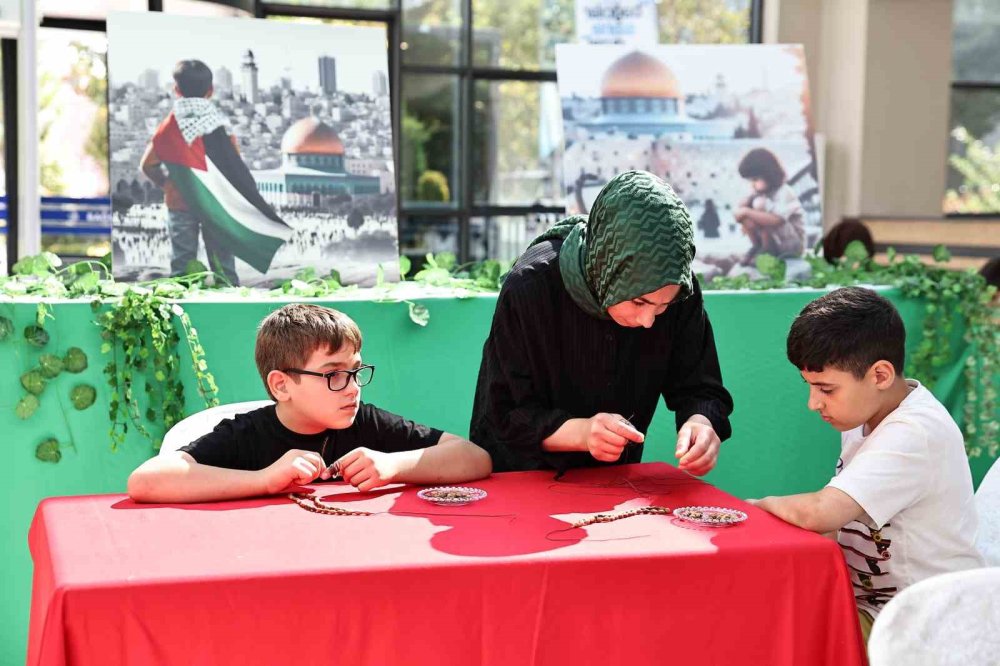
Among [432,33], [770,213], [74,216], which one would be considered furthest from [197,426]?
[432,33]

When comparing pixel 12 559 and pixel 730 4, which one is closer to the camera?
pixel 12 559

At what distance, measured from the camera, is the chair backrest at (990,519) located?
94.1 inches

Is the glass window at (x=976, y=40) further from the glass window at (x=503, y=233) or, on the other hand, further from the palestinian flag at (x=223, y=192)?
the palestinian flag at (x=223, y=192)

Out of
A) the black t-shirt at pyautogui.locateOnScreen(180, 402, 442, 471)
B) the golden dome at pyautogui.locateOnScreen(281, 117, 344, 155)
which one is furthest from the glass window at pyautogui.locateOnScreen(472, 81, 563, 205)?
the black t-shirt at pyautogui.locateOnScreen(180, 402, 442, 471)

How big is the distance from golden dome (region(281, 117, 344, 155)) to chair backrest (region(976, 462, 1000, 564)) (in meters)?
2.17

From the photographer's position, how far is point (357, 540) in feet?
5.73

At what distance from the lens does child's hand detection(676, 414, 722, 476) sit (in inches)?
82.7

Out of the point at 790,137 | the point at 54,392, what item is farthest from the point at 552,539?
the point at 790,137

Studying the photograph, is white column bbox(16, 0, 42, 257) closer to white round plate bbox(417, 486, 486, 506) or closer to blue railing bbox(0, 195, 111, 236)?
blue railing bbox(0, 195, 111, 236)

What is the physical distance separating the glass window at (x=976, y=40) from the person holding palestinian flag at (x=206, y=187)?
19.7 feet

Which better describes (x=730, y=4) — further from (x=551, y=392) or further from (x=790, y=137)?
(x=551, y=392)

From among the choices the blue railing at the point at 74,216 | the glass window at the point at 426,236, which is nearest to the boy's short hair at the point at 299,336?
the blue railing at the point at 74,216

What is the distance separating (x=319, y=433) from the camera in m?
2.25

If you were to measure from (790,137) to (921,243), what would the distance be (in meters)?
2.36
